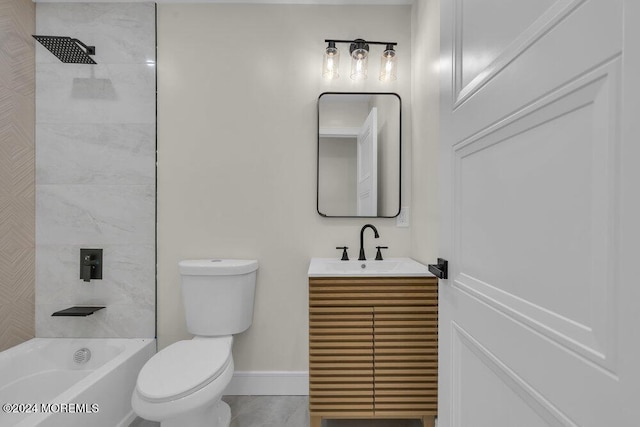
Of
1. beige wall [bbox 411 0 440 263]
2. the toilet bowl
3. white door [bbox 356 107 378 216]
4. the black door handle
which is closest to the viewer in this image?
the black door handle

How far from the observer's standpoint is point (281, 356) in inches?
78.5

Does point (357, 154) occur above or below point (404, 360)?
above

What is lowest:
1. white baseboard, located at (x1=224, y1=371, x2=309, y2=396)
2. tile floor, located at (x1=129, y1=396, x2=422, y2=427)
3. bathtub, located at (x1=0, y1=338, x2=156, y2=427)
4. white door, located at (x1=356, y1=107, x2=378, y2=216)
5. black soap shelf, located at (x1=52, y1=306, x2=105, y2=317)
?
tile floor, located at (x1=129, y1=396, x2=422, y2=427)

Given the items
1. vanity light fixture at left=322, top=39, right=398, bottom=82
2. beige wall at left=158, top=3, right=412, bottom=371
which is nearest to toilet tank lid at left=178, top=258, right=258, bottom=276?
beige wall at left=158, top=3, right=412, bottom=371

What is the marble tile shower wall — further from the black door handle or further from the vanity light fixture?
the black door handle

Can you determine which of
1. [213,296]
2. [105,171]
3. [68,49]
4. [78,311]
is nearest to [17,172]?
[105,171]

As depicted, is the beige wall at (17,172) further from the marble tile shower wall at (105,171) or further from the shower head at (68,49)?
the shower head at (68,49)

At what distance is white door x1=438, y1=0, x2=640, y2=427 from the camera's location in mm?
372

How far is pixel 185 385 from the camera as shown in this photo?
1306 millimetres

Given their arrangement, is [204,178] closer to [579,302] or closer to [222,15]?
[222,15]

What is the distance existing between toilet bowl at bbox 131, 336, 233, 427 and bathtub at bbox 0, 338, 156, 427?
0.88ft

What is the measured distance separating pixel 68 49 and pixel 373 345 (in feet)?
7.82

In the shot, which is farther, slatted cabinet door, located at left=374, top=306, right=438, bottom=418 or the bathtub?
slatted cabinet door, located at left=374, top=306, right=438, bottom=418

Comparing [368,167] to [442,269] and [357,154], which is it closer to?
[357,154]
